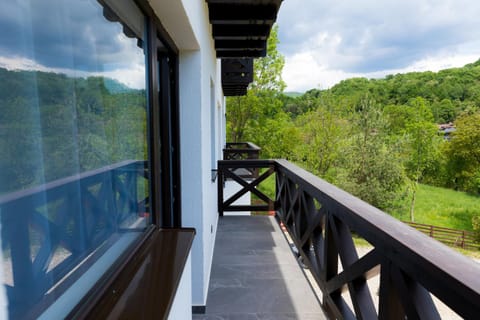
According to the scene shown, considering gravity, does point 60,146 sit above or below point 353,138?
above

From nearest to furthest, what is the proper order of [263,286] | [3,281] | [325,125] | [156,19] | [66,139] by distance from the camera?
1. [3,281]
2. [66,139]
3. [156,19]
4. [263,286]
5. [325,125]

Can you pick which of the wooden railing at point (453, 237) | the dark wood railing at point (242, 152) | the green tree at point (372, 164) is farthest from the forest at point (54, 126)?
the wooden railing at point (453, 237)

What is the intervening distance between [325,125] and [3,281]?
17.6 m

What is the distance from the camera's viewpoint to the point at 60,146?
0.67 metres

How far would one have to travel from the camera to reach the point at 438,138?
21.3 meters

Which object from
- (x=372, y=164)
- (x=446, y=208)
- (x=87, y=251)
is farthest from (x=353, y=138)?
(x=87, y=251)

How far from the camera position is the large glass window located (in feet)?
1.74

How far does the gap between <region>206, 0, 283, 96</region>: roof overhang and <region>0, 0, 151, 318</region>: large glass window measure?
4.98 feet

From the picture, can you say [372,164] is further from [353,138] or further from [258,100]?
[258,100]

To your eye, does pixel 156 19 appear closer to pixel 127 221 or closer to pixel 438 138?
pixel 127 221

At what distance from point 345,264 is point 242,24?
7.27 feet

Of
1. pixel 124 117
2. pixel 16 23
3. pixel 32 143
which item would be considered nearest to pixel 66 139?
pixel 32 143

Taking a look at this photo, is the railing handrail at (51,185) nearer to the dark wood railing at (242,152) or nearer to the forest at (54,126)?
the forest at (54,126)

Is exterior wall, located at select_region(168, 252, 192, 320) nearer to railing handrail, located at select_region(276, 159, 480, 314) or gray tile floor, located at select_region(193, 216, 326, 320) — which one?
gray tile floor, located at select_region(193, 216, 326, 320)
